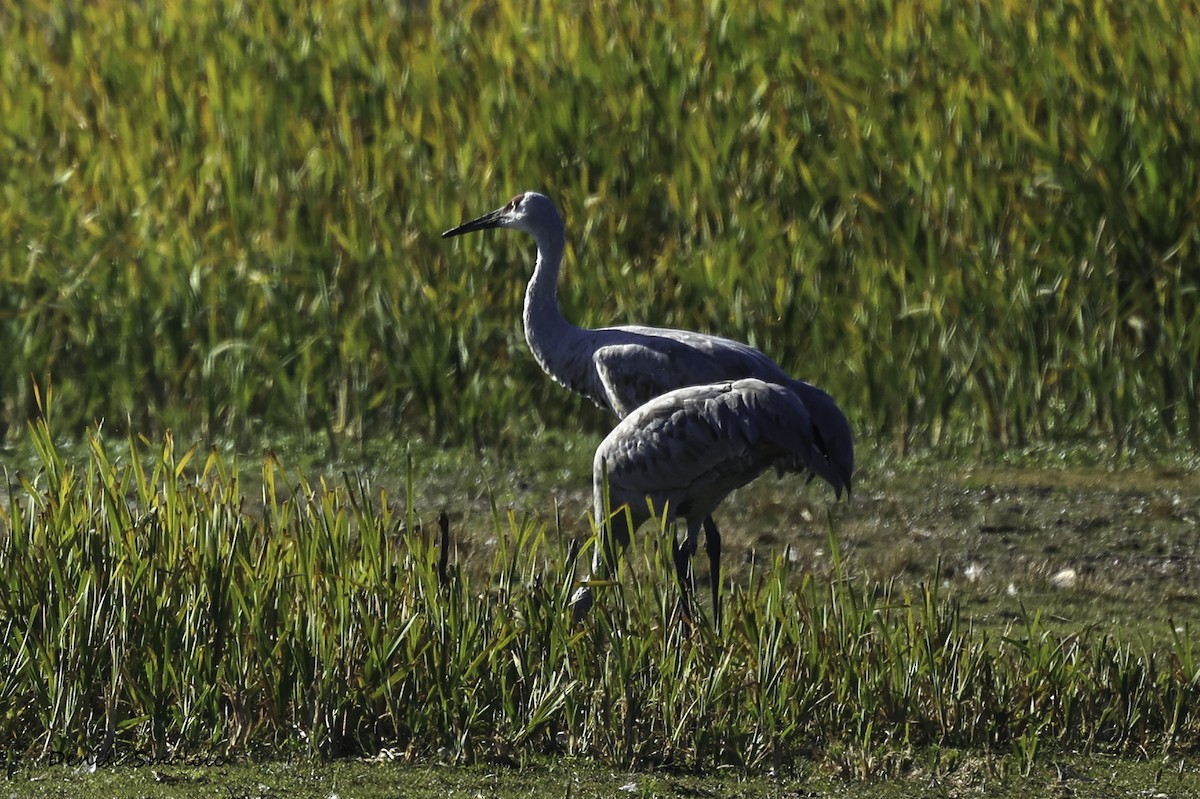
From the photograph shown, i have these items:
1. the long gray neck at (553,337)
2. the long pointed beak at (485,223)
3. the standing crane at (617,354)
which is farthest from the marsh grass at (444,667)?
the long pointed beak at (485,223)

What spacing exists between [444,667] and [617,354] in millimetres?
2266

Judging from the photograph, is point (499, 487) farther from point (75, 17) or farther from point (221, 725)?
point (75, 17)

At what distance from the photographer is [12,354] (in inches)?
364

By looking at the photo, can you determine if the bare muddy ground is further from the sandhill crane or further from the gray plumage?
the sandhill crane

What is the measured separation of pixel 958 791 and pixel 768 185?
5.15m

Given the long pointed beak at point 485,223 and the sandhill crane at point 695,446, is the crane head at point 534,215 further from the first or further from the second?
the sandhill crane at point 695,446

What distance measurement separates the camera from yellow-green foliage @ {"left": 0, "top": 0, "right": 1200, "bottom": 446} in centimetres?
883

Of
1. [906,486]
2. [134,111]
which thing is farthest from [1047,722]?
[134,111]

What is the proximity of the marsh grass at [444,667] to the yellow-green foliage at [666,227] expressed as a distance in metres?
3.66

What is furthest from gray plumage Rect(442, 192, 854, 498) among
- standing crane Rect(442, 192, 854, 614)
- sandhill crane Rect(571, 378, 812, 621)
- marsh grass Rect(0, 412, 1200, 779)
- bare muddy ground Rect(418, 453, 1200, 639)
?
marsh grass Rect(0, 412, 1200, 779)

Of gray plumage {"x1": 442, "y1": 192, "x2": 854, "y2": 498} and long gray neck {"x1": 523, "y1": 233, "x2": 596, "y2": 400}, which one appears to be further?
long gray neck {"x1": 523, "y1": 233, "x2": 596, "y2": 400}

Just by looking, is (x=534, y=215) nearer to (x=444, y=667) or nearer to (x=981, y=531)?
(x=981, y=531)

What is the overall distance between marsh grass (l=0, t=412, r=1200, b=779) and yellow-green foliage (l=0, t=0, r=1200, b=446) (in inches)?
144

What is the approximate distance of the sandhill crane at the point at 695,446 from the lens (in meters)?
5.89
